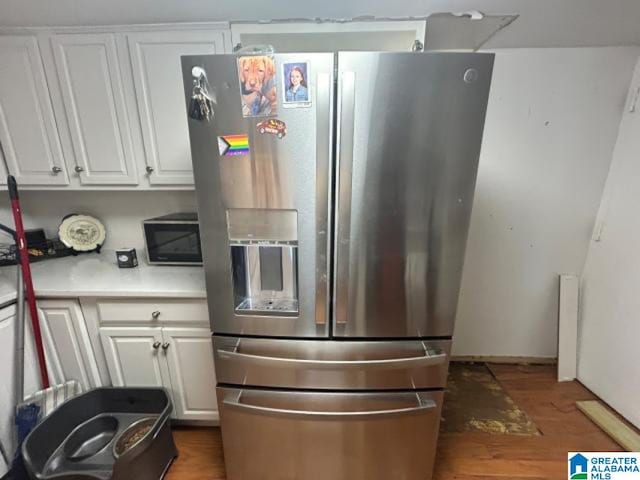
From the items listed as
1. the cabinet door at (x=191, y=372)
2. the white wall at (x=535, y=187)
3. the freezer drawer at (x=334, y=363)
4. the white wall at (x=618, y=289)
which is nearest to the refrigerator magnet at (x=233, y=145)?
the freezer drawer at (x=334, y=363)

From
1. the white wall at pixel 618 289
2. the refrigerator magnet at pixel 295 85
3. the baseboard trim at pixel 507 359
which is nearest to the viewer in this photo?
the refrigerator magnet at pixel 295 85

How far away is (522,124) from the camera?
5.84 feet

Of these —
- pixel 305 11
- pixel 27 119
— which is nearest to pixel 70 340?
pixel 27 119

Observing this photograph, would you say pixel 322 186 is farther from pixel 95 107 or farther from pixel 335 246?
pixel 95 107

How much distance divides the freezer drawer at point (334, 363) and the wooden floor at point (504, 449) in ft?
2.28

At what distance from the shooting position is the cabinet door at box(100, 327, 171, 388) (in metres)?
1.41

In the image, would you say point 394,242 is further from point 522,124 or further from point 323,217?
point 522,124

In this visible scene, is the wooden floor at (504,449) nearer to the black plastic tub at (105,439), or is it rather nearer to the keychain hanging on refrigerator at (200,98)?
the black plastic tub at (105,439)

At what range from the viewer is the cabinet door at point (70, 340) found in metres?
1.40

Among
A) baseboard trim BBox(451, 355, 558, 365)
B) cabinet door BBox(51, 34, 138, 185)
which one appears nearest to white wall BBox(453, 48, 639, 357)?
baseboard trim BBox(451, 355, 558, 365)

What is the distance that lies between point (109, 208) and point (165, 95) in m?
0.91

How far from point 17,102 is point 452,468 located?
2.90 metres

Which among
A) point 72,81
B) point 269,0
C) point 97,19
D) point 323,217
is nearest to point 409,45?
point 269,0

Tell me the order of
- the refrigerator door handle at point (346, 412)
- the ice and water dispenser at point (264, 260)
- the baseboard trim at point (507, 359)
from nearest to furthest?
1. the ice and water dispenser at point (264, 260)
2. the refrigerator door handle at point (346, 412)
3. the baseboard trim at point (507, 359)
